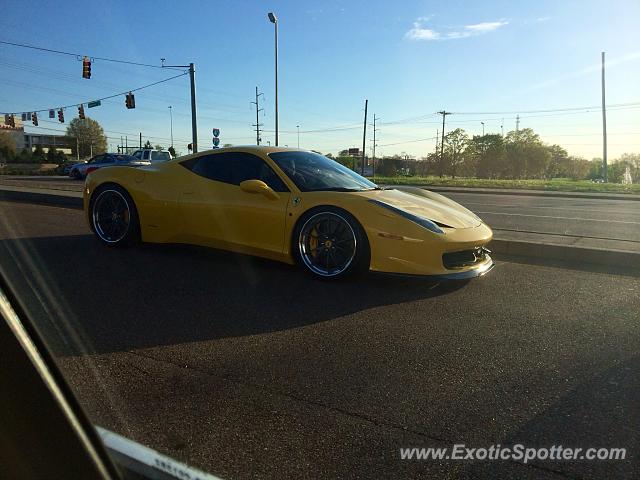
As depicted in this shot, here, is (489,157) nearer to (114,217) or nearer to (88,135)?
(88,135)

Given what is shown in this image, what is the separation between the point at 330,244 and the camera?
14.8 feet

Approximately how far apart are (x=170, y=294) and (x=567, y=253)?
14.6 ft

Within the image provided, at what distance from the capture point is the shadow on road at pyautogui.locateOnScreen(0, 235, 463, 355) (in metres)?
3.16

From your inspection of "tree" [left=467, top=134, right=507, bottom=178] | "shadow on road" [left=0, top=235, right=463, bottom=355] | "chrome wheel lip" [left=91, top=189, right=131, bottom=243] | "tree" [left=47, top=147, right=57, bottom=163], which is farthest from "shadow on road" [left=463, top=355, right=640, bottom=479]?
"tree" [left=467, top=134, right=507, bottom=178]

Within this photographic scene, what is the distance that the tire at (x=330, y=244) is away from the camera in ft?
14.3

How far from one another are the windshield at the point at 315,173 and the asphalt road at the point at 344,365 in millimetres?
937

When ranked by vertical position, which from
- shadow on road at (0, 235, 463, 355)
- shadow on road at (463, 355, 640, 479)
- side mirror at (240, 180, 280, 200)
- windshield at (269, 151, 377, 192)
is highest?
windshield at (269, 151, 377, 192)

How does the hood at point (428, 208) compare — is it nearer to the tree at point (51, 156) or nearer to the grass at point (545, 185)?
the grass at point (545, 185)

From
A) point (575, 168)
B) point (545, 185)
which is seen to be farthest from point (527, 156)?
point (545, 185)

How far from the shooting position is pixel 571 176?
109 meters

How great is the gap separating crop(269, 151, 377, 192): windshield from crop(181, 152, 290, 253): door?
0.55ft

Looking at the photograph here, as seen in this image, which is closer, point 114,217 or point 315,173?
point 315,173

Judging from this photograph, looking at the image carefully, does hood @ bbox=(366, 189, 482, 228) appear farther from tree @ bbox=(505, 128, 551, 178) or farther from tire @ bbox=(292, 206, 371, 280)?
tree @ bbox=(505, 128, 551, 178)

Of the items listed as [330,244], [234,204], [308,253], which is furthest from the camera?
→ [234,204]
